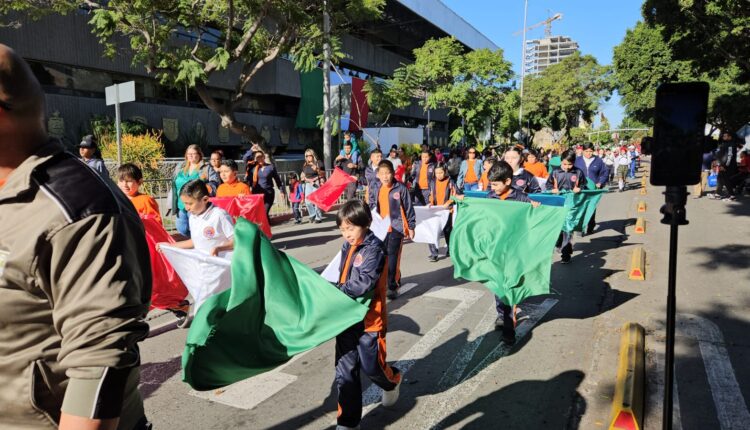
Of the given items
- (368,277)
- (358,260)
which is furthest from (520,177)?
(368,277)

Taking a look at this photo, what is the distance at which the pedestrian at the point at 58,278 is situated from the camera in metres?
1.26

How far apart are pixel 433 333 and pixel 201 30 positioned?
13542mm

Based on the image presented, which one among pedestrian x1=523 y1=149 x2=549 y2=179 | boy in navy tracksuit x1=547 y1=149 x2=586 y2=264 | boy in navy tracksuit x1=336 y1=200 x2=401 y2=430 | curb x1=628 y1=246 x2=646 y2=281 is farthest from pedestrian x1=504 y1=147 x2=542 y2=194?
boy in navy tracksuit x1=336 y1=200 x2=401 y2=430

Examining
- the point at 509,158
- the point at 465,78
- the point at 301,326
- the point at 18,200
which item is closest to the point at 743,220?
the point at 509,158

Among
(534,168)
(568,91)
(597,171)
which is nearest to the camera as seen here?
(534,168)

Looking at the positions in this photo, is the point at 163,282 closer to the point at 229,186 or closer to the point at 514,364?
the point at 229,186

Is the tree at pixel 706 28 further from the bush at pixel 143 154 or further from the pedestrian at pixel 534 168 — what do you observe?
the bush at pixel 143 154

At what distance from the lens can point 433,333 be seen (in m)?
5.62

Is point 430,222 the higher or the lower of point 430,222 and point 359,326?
the higher

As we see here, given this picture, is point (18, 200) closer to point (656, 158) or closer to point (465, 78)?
point (656, 158)

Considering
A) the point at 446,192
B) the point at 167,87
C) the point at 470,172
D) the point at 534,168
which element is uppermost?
the point at 167,87

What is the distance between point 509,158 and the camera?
849cm

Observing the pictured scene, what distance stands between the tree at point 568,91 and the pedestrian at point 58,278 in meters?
52.8

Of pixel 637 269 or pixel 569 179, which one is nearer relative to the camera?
pixel 637 269
